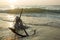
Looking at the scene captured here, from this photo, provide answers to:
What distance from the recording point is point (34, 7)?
29.6 metres

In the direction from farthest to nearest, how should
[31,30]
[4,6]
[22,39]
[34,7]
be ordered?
[4,6] < [34,7] < [31,30] < [22,39]

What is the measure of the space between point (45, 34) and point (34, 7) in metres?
17.5

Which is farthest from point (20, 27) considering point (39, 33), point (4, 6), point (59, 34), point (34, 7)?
point (4, 6)

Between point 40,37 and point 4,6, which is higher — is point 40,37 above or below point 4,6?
above

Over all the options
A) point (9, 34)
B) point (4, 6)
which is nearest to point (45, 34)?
point (9, 34)

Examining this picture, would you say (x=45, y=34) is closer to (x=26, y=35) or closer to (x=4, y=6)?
(x=26, y=35)

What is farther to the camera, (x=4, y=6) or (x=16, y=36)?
(x=4, y=6)

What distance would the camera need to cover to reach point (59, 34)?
1243cm

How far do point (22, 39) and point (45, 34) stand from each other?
1.98 metres

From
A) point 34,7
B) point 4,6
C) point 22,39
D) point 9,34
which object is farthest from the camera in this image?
point 4,6

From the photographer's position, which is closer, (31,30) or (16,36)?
(16,36)

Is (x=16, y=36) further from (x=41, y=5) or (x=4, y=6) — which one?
(x=4, y=6)

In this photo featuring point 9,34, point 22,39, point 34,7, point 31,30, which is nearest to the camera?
point 22,39

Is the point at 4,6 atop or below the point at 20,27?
below
